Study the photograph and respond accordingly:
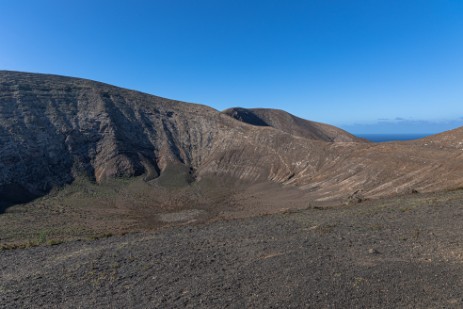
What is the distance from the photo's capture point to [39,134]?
58250 millimetres

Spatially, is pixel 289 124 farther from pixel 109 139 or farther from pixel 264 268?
pixel 264 268

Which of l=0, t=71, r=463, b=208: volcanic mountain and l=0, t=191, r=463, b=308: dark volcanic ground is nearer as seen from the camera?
l=0, t=191, r=463, b=308: dark volcanic ground

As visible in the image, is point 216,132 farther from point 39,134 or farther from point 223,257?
point 223,257

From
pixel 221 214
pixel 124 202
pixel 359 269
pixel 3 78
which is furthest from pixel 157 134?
pixel 359 269

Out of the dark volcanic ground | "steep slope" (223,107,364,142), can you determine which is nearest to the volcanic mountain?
the dark volcanic ground

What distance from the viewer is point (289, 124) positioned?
112m

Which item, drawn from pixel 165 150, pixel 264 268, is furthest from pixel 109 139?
pixel 264 268

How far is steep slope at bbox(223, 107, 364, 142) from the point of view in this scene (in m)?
106

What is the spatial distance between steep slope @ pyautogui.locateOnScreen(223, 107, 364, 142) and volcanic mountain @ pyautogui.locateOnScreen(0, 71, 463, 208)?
30.7 meters

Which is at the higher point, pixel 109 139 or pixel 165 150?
pixel 109 139

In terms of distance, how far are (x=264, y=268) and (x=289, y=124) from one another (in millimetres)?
100333

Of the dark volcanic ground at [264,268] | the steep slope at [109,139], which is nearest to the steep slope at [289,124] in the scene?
the steep slope at [109,139]

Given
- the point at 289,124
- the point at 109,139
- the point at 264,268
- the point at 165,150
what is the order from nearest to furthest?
the point at 264,268
the point at 109,139
the point at 165,150
the point at 289,124

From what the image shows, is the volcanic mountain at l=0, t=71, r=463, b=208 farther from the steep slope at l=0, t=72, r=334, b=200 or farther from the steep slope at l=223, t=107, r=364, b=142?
the steep slope at l=223, t=107, r=364, b=142
